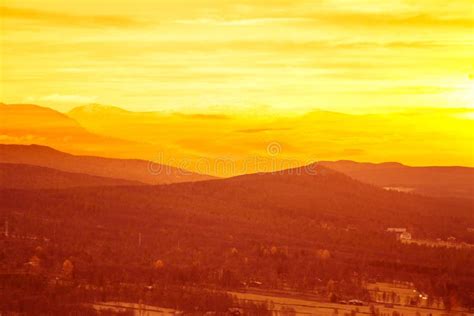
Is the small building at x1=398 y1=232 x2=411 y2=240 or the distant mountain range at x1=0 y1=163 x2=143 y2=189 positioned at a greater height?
the distant mountain range at x1=0 y1=163 x2=143 y2=189

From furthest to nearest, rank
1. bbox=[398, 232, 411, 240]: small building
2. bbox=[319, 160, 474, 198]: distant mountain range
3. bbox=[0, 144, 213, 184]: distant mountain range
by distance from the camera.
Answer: bbox=[319, 160, 474, 198]: distant mountain range < bbox=[0, 144, 213, 184]: distant mountain range < bbox=[398, 232, 411, 240]: small building

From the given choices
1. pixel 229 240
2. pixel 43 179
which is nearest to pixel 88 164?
pixel 43 179

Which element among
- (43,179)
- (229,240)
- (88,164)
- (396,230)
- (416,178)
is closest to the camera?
(229,240)

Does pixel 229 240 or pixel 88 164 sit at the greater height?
pixel 88 164

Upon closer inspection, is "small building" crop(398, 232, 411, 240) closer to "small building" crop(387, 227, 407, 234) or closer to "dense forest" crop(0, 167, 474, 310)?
"small building" crop(387, 227, 407, 234)

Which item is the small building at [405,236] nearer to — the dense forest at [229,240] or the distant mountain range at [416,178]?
the dense forest at [229,240]

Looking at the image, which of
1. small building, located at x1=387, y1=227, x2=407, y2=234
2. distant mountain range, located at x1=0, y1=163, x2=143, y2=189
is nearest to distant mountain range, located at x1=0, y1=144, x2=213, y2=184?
distant mountain range, located at x1=0, y1=163, x2=143, y2=189

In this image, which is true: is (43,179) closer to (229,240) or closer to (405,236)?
(229,240)

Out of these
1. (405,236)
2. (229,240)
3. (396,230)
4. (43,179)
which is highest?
(43,179)

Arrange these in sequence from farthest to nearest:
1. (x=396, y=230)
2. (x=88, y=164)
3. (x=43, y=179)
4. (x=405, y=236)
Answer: (x=88, y=164) < (x=43, y=179) < (x=396, y=230) < (x=405, y=236)
